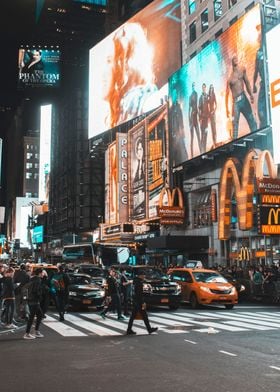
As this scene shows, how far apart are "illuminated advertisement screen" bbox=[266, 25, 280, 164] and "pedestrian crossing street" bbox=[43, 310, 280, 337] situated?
44.8 ft

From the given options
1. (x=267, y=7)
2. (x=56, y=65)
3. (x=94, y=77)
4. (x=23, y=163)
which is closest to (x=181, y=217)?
(x=267, y=7)

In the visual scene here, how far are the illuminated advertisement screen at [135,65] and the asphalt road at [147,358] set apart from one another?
46.2 meters

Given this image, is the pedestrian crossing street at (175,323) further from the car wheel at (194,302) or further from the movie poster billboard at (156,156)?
the movie poster billboard at (156,156)

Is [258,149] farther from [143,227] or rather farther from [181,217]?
[143,227]

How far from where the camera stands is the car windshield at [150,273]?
2123 cm

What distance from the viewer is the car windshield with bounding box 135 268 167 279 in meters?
21.2

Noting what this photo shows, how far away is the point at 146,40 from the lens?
209ft

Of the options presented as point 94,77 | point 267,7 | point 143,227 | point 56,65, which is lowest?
point 143,227

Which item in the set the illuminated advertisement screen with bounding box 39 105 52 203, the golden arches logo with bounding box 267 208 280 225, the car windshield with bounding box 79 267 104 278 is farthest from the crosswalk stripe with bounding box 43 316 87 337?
the illuminated advertisement screen with bounding box 39 105 52 203

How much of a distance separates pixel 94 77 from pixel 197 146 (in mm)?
36360

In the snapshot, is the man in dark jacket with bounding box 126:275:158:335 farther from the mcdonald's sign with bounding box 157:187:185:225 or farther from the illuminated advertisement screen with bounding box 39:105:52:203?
the illuminated advertisement screen with bounding box 39:105:52:203

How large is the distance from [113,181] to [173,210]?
73.2 feet

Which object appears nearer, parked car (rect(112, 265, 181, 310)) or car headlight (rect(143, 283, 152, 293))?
parked car (rect(112, 265, 181, 310))

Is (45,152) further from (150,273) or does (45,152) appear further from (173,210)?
(150,273)
